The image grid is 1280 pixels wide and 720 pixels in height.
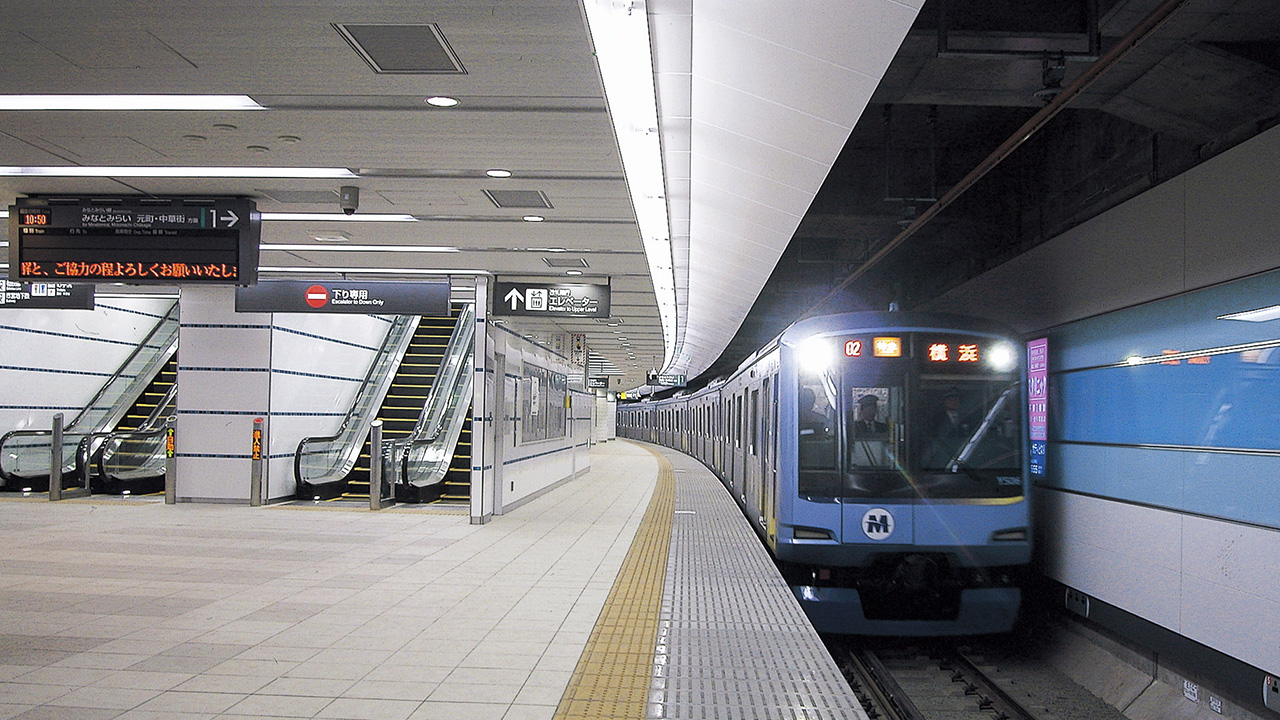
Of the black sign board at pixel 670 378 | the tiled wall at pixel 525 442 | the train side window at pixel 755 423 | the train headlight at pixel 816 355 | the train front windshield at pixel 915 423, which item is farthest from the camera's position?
the black sign board at pixel 670 378

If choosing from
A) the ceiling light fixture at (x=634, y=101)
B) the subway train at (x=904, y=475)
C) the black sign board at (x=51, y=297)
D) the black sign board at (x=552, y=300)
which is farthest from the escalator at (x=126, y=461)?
the subway train at (x=904, y=475)

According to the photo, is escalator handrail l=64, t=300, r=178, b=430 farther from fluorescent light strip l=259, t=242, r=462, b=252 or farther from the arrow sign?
the arrow sign

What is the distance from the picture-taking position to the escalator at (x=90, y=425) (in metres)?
14.0

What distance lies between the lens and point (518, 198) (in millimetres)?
8172

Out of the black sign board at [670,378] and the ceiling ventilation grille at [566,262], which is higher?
the ceiling ventilation grille at [566,262]

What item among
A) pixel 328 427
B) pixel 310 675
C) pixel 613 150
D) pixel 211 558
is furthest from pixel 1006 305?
pixel 328 427

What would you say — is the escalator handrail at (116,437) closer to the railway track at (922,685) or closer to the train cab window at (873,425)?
the train cab window at (873,425)

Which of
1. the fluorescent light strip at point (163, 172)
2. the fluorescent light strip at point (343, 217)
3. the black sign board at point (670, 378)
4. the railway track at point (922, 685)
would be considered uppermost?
the fluorescent light strip at point (163, 172)

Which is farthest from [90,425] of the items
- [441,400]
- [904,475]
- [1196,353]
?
[1196,353]

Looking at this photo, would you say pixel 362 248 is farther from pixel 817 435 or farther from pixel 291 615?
pixel 817 435

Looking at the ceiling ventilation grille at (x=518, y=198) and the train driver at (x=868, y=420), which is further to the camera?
the ceiling ventilation grille at (x=518, y=198)

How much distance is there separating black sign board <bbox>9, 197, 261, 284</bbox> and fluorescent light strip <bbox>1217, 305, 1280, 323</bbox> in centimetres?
710

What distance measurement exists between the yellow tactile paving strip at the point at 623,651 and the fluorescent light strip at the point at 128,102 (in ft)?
12.8

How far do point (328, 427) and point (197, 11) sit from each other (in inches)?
448
